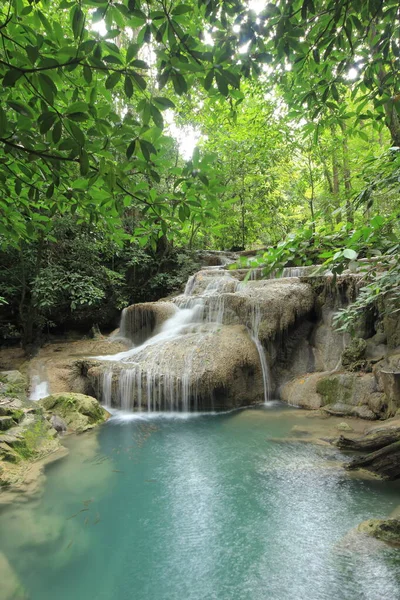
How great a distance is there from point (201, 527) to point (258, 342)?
5.62 metres

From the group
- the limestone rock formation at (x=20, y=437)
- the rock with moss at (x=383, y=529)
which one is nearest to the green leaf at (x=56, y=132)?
the rock with moss at (x=383, y=529)

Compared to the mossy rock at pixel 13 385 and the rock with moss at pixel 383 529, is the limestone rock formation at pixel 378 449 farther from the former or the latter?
the mossy rock at pixel 13 385

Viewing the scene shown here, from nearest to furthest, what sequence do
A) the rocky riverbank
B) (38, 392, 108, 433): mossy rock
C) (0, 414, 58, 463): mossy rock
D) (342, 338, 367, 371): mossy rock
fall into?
the rocky riverbank, (0, 414, 58, 463): mossy rock, (38, 392, 108, 433): mossy rock, (342, 338, 367, 371): mossy rock

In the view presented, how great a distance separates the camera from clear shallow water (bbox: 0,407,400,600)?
2.92m

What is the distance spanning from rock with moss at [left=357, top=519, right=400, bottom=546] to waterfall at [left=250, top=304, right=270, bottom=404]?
5009 millimetres

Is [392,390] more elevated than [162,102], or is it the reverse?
[162,102]

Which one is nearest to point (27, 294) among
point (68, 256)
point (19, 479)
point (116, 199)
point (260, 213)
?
point (68, 256)

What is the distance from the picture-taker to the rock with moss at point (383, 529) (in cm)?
319

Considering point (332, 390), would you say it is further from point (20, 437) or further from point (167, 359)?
point (20, 437)

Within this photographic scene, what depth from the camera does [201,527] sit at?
3.76 meters

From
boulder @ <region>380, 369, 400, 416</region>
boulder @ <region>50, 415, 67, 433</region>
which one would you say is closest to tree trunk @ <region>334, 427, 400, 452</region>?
boulder @ <region>380, 369, 400, 416</region>

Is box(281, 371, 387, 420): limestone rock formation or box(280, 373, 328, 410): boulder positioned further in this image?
box(280, 373, 328, 410): boulder

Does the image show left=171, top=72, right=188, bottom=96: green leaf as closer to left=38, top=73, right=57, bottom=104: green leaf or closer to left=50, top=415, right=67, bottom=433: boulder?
left=38, top=73, right=57, bottom=104: green leaf

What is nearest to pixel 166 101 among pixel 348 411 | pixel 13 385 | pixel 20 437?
pixel 20 437
